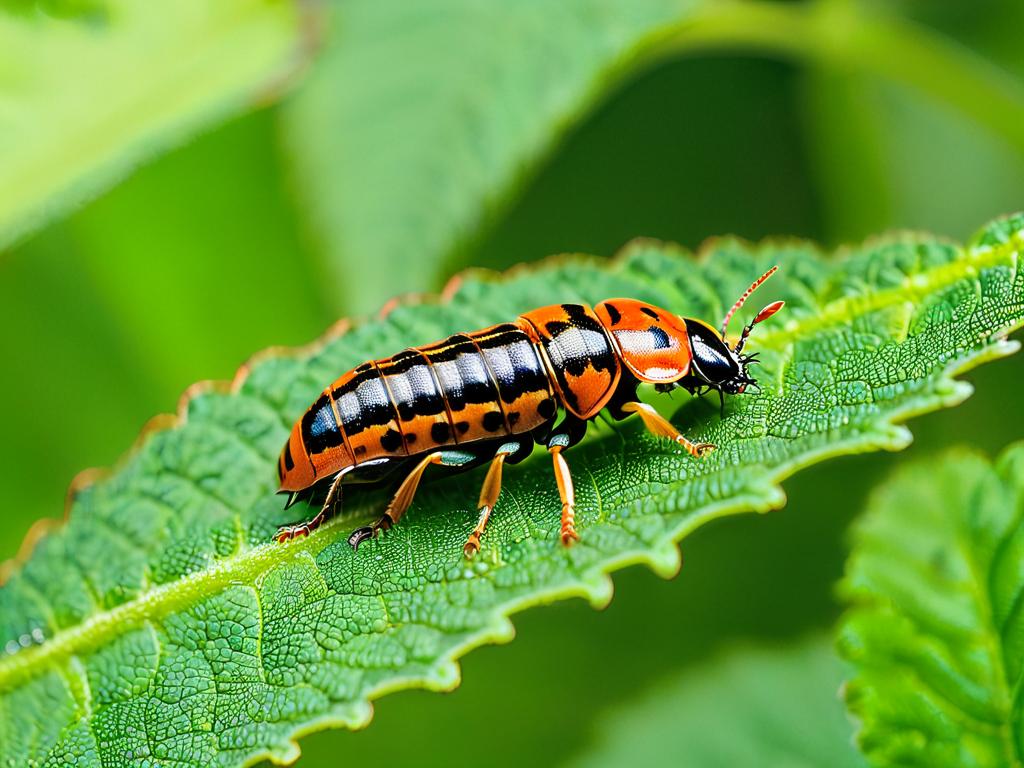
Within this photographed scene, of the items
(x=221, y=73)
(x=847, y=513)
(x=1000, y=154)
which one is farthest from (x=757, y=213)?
(x=221, y=73)

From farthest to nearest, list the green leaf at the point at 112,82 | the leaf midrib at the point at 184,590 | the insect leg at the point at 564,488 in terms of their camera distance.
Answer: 1. the green leaf at the point at 112,82
2. the leaf midrib at the point at 184,590
3. the insect leg at the point at 564,488

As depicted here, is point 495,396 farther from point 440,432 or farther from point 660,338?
point 660,338

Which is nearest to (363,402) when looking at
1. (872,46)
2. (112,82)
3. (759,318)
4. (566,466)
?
(566,466)

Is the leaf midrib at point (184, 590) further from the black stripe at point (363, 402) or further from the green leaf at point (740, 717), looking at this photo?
the green leaf at point (740, 717)

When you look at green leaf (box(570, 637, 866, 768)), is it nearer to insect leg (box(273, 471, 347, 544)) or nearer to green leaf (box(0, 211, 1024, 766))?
green leaf (box(0, 211, 1024, 766))

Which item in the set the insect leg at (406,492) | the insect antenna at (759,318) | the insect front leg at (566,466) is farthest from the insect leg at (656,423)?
the insect leg at (406,492)

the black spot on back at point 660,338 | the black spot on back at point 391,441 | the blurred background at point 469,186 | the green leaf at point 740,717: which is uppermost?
the blurred background at point 469,186

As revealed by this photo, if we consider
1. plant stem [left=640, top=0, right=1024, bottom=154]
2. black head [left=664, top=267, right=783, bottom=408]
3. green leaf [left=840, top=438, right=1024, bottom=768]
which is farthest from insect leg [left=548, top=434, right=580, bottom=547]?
plant stem [left=640, top=0, right=1024, bottom=154]

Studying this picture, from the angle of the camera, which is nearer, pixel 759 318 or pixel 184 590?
pixel 184 590
